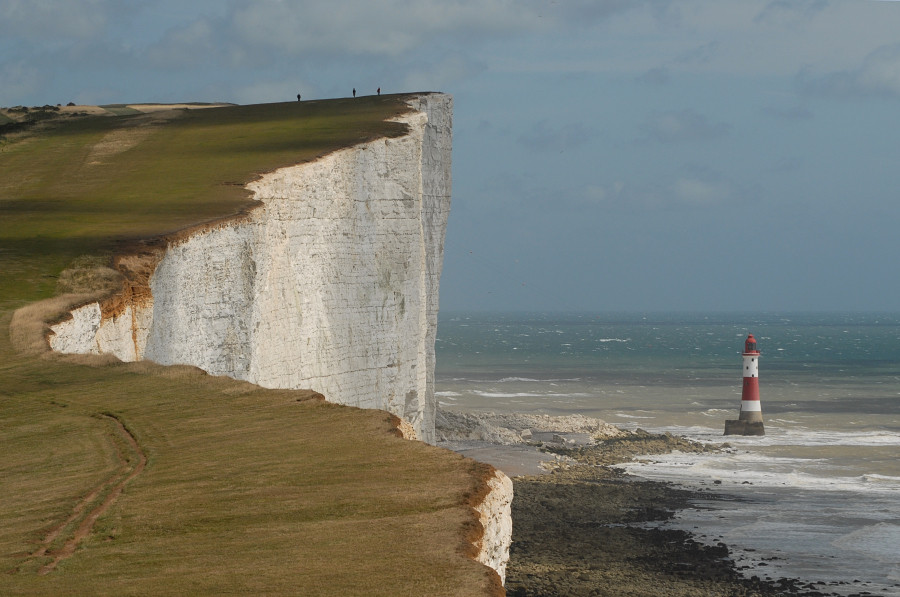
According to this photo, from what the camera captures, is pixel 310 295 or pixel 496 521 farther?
pixel 310 295

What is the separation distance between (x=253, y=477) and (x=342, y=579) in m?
2.56

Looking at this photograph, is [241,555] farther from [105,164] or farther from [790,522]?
[105,164]

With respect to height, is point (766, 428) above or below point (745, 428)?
below

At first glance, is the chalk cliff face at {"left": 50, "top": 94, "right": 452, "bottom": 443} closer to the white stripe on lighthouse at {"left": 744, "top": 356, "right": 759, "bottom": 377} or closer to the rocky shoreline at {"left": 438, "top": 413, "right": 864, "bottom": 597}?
the rocky shoreline at {"left": 438, "top": 413, "right": 864, "bottom": 597}

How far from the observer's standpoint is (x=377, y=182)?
2953cm

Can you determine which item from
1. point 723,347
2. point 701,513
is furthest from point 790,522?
point 723,347

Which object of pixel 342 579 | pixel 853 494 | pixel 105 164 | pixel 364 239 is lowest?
pixel 853 494

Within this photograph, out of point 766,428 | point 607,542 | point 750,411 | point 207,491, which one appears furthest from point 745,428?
point 207,491

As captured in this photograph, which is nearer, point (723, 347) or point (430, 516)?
point (430, 516)

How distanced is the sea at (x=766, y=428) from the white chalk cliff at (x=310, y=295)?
27.4 ft

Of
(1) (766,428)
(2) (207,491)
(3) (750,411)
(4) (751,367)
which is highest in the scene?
(2) (207,491)

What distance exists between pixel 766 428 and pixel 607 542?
91.2 feet

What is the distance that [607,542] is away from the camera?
82.0ft

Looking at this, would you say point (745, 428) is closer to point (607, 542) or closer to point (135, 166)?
point (607, 542)
